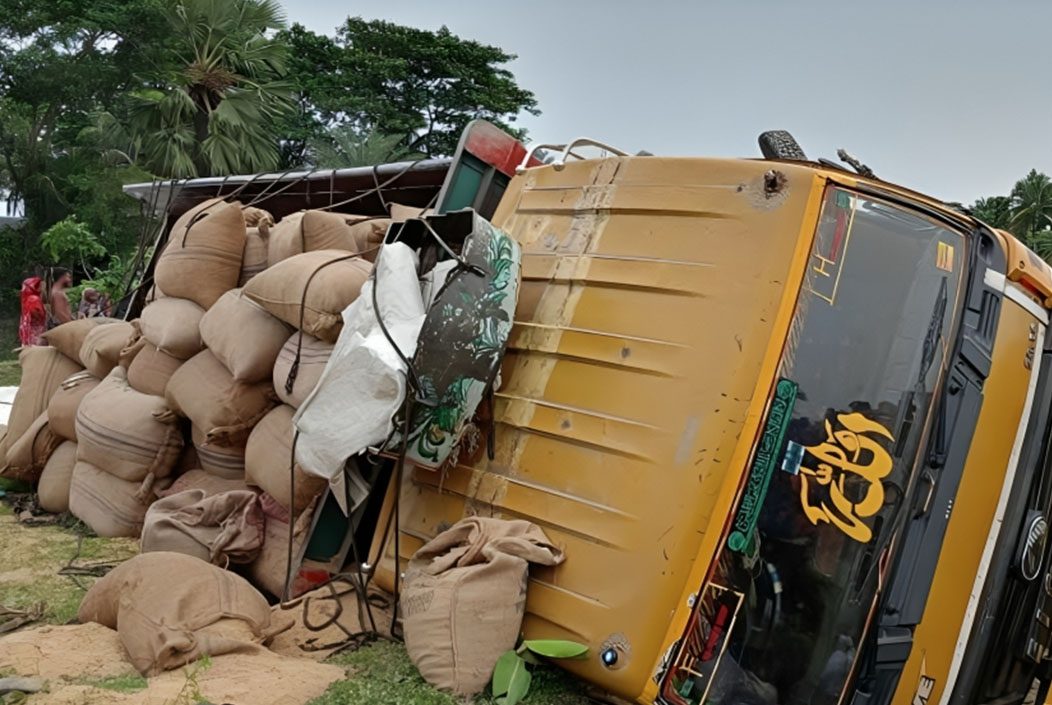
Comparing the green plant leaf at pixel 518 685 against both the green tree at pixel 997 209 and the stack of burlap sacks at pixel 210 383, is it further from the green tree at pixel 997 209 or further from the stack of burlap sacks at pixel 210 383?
the green tree at pixel 997 209

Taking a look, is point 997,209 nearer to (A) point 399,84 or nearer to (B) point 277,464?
(A) point 399,84

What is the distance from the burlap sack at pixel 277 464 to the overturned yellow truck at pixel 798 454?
0.92m

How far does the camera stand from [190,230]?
459 cm

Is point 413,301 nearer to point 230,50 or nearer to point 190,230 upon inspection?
point 190,230

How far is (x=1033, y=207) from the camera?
23766 mm

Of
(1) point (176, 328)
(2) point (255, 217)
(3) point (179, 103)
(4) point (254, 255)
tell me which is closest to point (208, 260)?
(4) point (254, 255)

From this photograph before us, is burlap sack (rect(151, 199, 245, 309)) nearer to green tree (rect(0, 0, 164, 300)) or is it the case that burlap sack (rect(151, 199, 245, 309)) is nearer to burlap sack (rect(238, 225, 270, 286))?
burlap sack (rect(238, 225, 270, 286))

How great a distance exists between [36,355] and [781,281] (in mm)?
4888

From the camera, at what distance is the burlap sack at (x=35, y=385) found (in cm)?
526

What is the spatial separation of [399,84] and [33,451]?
68.2ft

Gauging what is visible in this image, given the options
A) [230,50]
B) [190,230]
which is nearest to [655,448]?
[190,230]

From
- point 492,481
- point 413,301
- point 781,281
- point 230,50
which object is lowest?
point 492,481

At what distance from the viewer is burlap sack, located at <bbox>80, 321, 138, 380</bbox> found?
15.8 feet

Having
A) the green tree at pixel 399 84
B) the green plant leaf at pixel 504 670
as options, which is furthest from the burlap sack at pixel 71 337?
the green tree at pixel 399 84
